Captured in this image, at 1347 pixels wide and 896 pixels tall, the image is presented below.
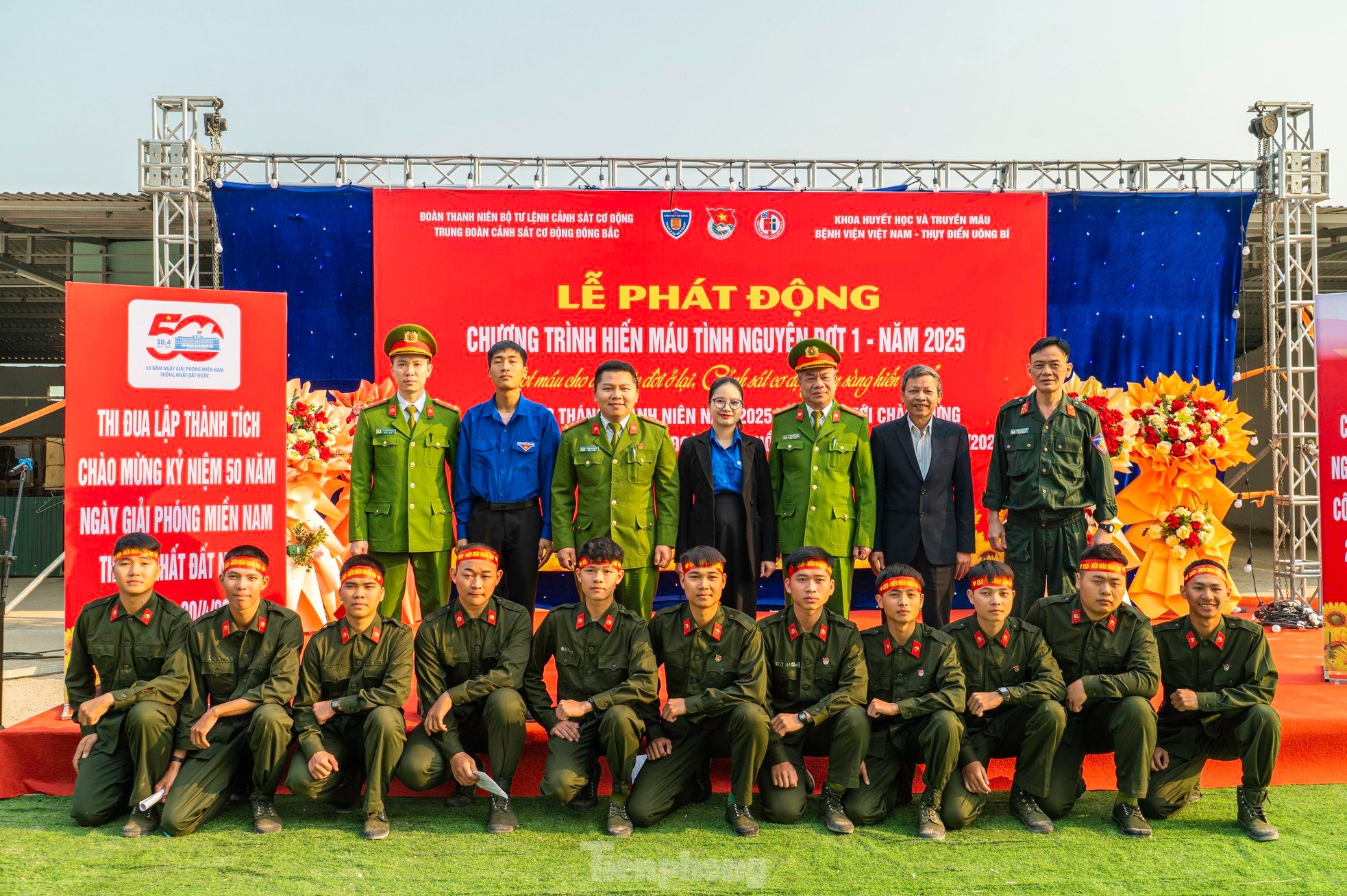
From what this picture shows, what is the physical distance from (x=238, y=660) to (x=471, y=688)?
95 centimetres

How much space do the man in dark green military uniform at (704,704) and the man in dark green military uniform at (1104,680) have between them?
113 cm

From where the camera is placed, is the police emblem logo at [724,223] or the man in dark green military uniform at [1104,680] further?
the police emblem logo at [724,223]

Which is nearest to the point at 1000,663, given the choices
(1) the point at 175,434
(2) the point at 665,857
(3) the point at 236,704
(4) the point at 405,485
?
(2) the point at 665,857

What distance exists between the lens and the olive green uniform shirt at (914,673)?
11.3ft

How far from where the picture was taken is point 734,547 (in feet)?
14.2

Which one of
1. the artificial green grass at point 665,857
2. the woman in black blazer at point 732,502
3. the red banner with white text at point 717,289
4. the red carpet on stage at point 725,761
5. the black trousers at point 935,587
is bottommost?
the artificial green grass at point 665,857

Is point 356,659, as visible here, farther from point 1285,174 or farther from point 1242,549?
point 1242,549

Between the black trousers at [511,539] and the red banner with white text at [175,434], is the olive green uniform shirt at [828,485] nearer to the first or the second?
the black trousers at [511,539]

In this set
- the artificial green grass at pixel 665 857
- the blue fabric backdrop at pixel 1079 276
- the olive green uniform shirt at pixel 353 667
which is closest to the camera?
the artificial green grass at pixel 665 857

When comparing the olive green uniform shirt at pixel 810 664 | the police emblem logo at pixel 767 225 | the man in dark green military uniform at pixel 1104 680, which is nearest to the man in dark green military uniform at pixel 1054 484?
the man in dark green military uniform at pixel 1104 680

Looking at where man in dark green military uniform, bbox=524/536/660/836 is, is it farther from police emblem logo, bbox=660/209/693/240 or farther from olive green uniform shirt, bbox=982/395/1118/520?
police emblem logo, bbox=660/209/693/240

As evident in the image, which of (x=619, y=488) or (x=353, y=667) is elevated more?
(x=619, y=488)

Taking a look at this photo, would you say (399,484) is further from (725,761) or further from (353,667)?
(725,761)

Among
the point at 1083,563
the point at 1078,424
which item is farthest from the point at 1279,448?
the point at 1083,563
